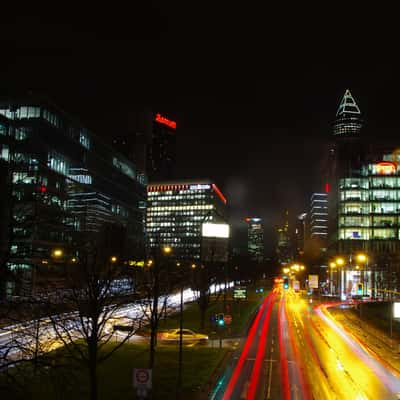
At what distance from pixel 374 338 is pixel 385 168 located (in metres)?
121

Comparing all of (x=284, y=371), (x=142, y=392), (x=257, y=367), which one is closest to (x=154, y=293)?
(x=257, y=367)

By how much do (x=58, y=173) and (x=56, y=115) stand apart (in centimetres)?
1458

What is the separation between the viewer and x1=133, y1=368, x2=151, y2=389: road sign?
2031cm

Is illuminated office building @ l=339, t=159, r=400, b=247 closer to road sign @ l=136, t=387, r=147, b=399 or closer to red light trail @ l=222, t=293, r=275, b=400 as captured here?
red light trail @ l=222, t=293, r=275, b=400

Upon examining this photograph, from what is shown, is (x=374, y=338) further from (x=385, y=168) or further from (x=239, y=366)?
(x=385, y=168)

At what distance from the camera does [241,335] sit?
55.5 m

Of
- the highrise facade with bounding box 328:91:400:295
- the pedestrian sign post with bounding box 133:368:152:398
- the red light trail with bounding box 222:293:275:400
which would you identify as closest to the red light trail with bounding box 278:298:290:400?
the red light trail with bounding box 222:293:275:400

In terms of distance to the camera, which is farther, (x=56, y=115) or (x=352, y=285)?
(x=352, y=285)

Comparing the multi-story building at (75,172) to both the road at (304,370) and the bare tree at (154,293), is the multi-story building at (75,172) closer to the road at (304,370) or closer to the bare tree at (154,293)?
the bare tree at (154,293)

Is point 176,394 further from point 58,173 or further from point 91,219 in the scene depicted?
point 91,219

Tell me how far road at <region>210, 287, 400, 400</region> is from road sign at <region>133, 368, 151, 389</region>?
937 centimetres

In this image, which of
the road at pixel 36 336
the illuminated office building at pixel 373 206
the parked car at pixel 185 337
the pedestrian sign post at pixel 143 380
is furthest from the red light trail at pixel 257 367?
the illuminated office building at pixel 373 206

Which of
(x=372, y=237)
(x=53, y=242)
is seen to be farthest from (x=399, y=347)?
(x=372, y=237)

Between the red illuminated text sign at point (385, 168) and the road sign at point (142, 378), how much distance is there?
15980cm
